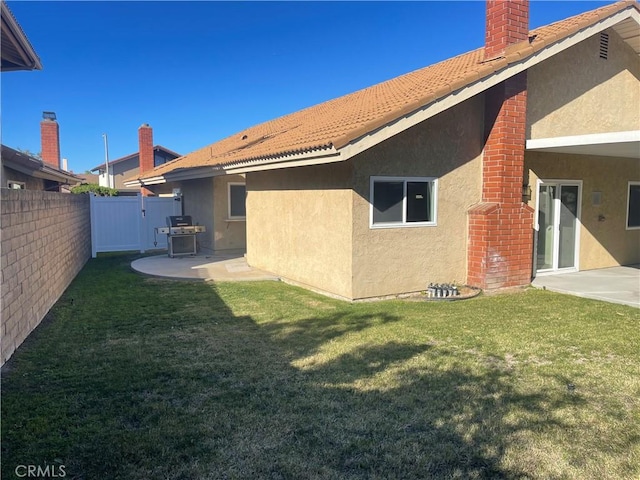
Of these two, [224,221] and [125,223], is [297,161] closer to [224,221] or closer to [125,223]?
[224,221]

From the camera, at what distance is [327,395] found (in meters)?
4.44

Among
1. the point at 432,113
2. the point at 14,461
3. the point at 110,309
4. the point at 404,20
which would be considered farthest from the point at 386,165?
the point at 404,20

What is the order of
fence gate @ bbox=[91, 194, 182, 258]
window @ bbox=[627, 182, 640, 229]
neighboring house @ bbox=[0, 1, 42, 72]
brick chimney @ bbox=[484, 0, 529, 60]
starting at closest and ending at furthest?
1. neighboring house @ bbox=[0, 1, 42, 72]
2. brick chimney @ bbox=[484, 0, 529, 60]
3. window @ bbox=[627, 182, 640, 229]
4. fence gate @ bbox=[91, 194, 182, 258]

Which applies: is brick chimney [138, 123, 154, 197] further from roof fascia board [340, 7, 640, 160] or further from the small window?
roof fascia board [340, 7, 640, 160]

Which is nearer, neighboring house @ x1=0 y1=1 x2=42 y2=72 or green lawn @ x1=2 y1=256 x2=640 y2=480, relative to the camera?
green lawn @ x1=2 y1=256 x2=640 y2=480

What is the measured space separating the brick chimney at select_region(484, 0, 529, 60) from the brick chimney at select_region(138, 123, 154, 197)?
21.1 meters

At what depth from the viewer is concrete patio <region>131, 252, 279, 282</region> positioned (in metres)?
11.1

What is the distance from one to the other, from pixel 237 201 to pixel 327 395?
11.9 m

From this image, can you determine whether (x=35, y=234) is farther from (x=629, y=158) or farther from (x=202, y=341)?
(x=629, y=158)

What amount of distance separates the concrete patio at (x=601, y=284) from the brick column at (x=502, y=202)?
38.7 inches

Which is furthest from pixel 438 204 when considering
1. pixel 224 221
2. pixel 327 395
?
pixel 224 221

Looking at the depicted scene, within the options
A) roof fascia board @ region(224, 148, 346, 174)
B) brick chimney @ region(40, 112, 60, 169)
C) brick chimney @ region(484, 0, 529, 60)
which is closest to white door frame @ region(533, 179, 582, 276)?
brick chimney @ region(484, 0, 529, 60)

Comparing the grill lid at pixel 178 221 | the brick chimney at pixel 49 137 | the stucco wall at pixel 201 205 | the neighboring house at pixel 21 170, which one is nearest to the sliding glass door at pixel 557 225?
the stucco wall at pixel 201 205

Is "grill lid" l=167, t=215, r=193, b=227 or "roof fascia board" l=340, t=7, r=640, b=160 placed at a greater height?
"roof fascia board" l=340, t=7, r=640, b=160
